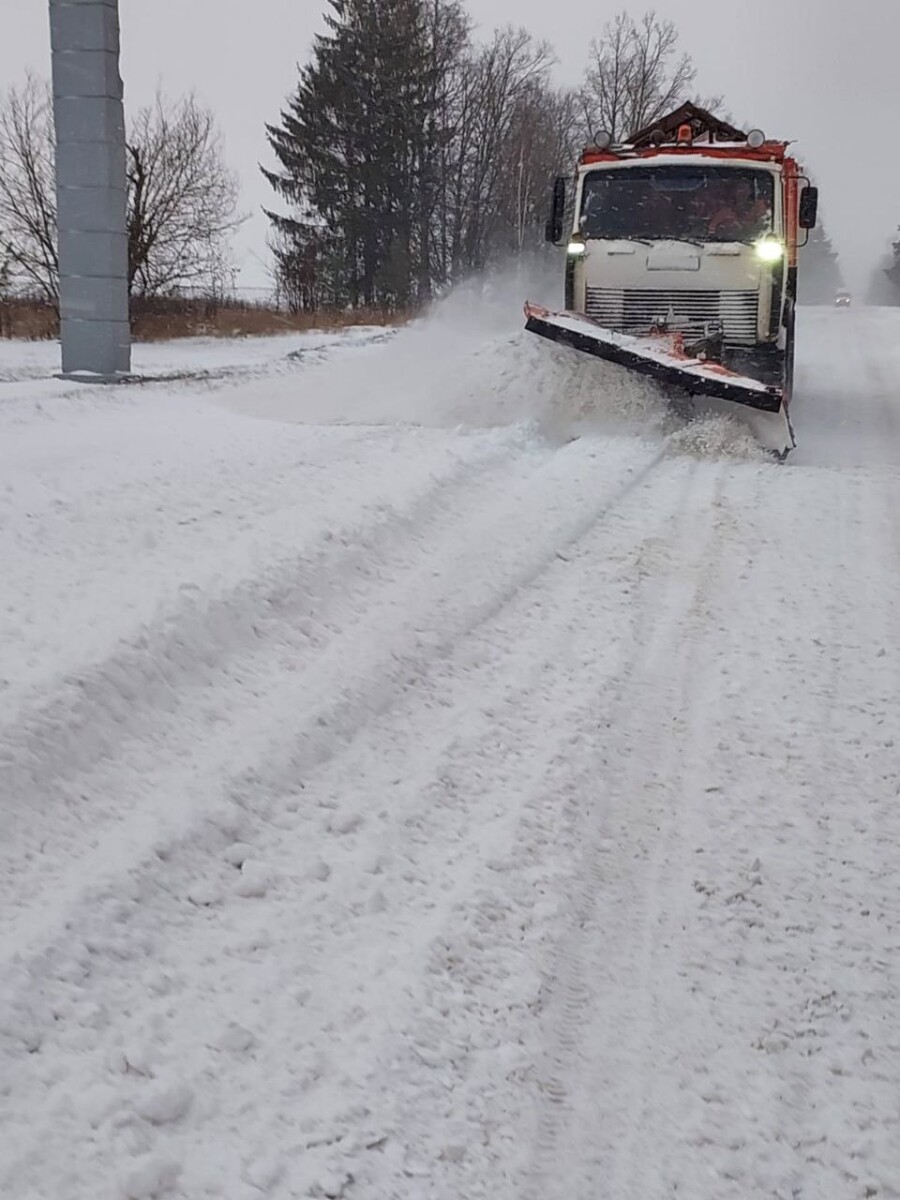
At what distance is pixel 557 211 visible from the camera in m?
10.1

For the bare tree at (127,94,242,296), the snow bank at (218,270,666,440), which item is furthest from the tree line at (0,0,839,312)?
the snow bank at (218,270,666,440)

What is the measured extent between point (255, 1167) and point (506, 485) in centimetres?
532

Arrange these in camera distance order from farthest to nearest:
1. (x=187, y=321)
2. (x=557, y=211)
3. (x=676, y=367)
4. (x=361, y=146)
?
1. (x=361, y=146)
2. (x=187, y=321)
3. (x=557, y=211)
4. (x=676, y=367)

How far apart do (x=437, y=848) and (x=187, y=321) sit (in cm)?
2121

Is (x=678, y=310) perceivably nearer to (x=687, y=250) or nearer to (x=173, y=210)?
(x=687, y=250)

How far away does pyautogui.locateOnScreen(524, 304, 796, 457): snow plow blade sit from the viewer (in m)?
7.90

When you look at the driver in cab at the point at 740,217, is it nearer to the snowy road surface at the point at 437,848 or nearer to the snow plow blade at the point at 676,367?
the snow plow blade at the point at 676,367

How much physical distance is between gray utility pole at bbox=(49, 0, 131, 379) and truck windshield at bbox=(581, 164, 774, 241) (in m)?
5.42

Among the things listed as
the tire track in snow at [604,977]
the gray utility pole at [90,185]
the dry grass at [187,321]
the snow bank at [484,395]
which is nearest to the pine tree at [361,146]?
the dry grass at [187,321]

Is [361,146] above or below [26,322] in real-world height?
above

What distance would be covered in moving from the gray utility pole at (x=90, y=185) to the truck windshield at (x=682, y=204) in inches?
Result: 213

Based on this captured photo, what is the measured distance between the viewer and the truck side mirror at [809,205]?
1018 centimetres

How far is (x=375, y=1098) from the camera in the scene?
79.2 inches

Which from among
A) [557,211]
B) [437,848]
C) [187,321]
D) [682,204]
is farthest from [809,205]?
[187,321]
